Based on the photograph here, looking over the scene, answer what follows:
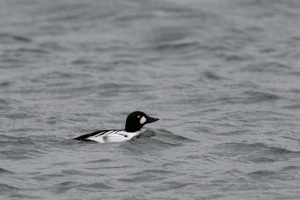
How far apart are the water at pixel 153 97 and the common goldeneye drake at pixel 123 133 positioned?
13 cm

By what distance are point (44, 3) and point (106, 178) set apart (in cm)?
1667

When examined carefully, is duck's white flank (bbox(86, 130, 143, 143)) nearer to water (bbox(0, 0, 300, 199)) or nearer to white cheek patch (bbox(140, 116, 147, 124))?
water (bbox(0, 0, 300, 199))

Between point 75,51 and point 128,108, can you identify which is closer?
point 128,108

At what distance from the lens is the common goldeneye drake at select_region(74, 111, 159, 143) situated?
14828mm

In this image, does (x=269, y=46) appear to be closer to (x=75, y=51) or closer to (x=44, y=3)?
(x=75, y=51)

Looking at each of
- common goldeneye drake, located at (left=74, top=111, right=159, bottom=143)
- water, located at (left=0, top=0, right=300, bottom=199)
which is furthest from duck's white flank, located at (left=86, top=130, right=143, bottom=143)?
water, located at (left=0, top=0, right=300, bottom=199)

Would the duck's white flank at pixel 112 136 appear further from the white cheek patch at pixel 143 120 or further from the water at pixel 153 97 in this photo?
the white cheek patch at pixel 143 120

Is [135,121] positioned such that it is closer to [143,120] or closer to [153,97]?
[143,120]

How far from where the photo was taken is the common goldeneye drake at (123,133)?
48.6 feet

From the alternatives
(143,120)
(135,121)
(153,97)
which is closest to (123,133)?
(135,121)

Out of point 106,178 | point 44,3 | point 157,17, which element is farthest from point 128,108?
point 44,3

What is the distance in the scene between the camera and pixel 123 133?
1516cm

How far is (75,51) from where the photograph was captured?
23.6 meters

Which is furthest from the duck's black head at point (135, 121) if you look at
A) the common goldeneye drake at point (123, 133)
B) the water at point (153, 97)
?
the water at point (153, 97)
